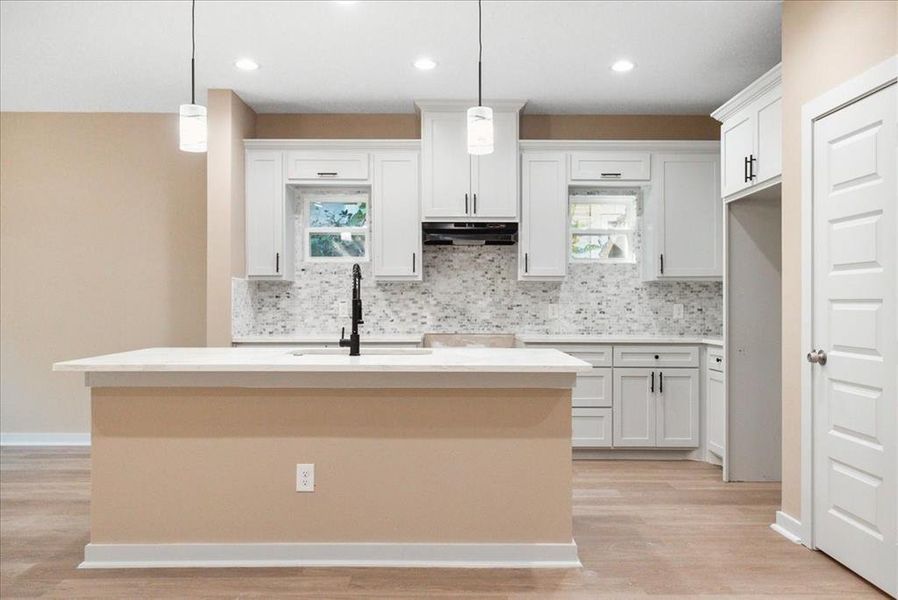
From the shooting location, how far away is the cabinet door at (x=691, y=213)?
194 inches

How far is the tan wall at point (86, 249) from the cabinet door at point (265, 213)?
54 centimetres

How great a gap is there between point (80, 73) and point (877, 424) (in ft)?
16.6

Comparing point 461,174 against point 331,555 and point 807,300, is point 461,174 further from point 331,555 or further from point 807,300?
point 331,555

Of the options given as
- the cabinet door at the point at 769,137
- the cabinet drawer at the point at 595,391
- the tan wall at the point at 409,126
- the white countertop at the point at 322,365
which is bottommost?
the cabinet drawer at the point at 595,391

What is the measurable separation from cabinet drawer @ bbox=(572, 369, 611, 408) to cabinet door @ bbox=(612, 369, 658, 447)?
58 mm

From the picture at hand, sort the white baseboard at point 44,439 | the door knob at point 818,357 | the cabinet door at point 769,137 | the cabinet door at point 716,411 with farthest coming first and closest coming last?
the white baseboard at point 44,439 < the cabinet door at point 716,411 < the cabinet door at point 769,137 < the door knob at point 818,357

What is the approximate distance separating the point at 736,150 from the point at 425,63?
2.05 metres

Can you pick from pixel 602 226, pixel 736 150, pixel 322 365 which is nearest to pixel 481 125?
pixel 322 365

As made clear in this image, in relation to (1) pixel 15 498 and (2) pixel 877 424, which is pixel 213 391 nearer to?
(1) pixel 15 498

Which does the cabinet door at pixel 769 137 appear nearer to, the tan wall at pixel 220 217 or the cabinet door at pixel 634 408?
the cabinet door at pixel 634 408

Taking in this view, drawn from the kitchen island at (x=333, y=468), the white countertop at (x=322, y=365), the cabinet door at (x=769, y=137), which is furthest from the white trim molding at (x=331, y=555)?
the cabinet door at (x=769, y=137)

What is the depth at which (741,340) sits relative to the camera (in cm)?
411

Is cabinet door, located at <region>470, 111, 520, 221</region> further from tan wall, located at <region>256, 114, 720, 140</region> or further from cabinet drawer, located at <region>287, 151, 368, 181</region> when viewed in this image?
cabinet drawer, located at <region>287, 151, 368, 181</region>

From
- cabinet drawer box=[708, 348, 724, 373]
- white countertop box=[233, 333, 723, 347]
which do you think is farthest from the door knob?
white countertop box=[233, 333, 723, 347]
